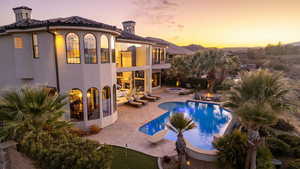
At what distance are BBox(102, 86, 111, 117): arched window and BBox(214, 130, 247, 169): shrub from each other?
848cm

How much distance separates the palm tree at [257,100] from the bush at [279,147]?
288 cm

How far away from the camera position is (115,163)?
304 inches

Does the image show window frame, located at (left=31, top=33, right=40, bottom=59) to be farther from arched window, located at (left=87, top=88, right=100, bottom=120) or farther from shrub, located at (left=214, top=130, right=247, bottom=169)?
shrub, located at (left=214, top=130, right=247, bottom=169)

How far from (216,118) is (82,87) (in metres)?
12.6

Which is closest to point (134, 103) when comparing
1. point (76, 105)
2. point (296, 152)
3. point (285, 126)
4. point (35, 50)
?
point (76, 105)

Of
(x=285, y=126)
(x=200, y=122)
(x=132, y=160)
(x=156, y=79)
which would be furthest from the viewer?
(x=156, y=79)

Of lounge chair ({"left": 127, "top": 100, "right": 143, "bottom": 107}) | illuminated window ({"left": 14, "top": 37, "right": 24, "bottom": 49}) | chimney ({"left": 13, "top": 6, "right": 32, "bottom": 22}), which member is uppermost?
chimney ({"left": 13, "top": 6, "right": 32, "bottom": 22})

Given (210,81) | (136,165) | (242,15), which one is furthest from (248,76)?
(210,81)

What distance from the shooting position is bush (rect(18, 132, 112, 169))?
3.87 m

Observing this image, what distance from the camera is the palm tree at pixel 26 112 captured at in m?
5.06

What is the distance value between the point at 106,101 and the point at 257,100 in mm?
10069

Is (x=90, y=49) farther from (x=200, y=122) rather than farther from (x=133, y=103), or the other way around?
(x=200, y=122)

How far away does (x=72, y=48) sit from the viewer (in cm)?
1070

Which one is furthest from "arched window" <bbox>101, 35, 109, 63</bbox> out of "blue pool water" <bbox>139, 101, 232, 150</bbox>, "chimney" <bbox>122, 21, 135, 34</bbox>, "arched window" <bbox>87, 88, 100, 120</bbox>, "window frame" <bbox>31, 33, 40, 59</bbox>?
"chimney" <bbox>122, 21, 135, 34</bbox>
